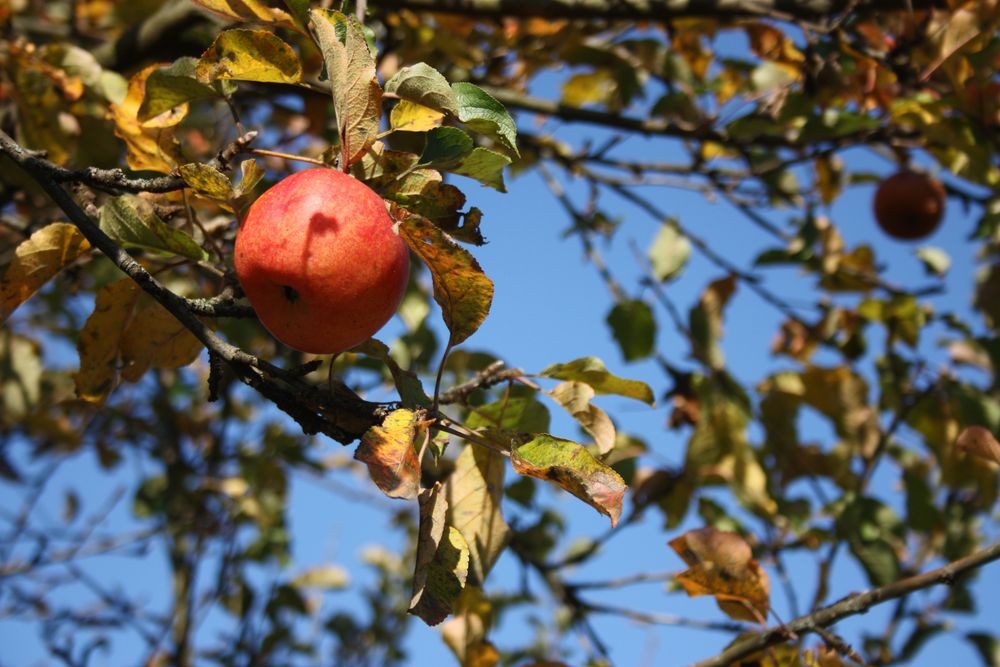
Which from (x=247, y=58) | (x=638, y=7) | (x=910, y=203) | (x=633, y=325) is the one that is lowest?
(x=247, y=58)

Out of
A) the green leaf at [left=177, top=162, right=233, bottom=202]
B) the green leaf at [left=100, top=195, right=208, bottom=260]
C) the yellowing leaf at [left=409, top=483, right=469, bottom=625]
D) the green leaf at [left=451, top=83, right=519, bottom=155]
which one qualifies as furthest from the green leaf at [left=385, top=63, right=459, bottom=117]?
the yellowing leaf at [left=409, top=483, right=469, bottom=625]

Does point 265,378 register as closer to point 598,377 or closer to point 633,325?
point 598,377

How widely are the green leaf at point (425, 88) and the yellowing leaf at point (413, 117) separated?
73 mm

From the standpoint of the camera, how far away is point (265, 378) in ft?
3.33

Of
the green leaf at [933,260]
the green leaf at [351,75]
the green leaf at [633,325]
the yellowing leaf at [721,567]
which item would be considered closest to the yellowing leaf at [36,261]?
the green leaf at [351,75]

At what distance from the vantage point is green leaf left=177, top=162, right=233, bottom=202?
98cm

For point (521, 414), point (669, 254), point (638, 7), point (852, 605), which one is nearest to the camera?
point (852, 605)

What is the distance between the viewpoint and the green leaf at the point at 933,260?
2.95m

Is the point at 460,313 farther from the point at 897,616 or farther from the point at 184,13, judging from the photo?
the point at 897,616

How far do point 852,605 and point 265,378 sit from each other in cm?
94

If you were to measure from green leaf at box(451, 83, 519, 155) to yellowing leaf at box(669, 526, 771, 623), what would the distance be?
761 mm

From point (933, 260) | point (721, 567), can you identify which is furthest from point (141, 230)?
point (933, 260)

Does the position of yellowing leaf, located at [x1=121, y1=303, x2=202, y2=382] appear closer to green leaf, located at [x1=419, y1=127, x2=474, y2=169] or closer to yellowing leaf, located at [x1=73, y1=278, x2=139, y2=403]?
yellowing leaf, located at [x1=73, y1=278, x2=139, y2=403]

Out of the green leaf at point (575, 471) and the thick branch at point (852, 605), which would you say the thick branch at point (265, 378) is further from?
the thick branch at point (852, 605)
